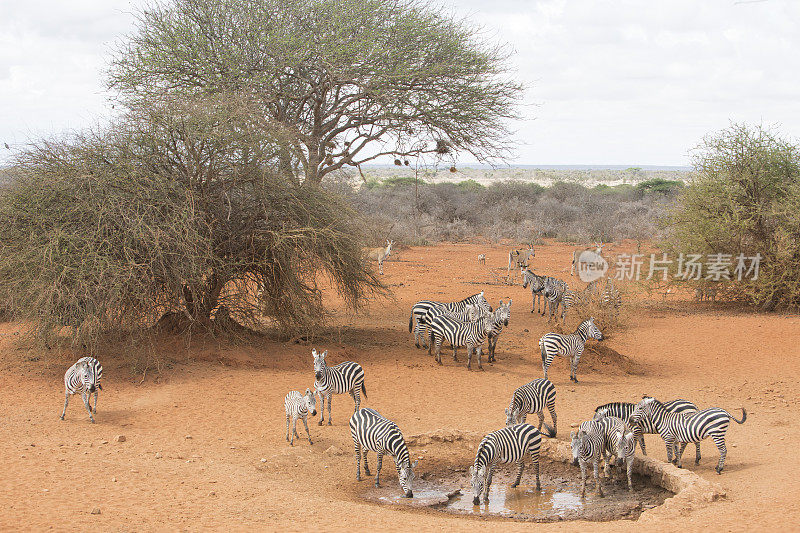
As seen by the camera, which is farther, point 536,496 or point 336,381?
point 336,381

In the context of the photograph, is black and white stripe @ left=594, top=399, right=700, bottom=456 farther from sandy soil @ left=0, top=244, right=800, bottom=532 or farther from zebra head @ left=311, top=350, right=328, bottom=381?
zebra head @ left=311, top=350, right=328, bottom=381

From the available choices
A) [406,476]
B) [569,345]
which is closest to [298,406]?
[406,476]

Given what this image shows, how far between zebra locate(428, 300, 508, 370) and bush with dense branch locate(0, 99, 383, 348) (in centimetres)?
198

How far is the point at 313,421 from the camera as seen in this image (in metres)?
11.5

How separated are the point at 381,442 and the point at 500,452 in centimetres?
147

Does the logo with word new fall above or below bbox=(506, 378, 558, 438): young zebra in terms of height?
above

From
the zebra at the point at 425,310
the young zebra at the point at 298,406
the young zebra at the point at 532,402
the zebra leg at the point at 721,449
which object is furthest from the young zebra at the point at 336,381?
the zebra leg at the point at 721,449

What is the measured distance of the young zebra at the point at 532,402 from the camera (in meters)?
10.4

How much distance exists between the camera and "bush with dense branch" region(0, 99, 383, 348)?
12.9 metres

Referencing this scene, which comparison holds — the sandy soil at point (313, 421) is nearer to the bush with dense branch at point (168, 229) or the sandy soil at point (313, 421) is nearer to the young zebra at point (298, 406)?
the young zebra at point (298, 406)

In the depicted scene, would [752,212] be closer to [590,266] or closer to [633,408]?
[590,266]

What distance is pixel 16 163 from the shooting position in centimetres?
1441

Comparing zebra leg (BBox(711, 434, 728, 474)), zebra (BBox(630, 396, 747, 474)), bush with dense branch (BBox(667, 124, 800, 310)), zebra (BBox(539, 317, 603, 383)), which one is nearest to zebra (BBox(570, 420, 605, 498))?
zebra (BBox(630, 396, 747, 474))

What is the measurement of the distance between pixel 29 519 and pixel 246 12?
581 inches
